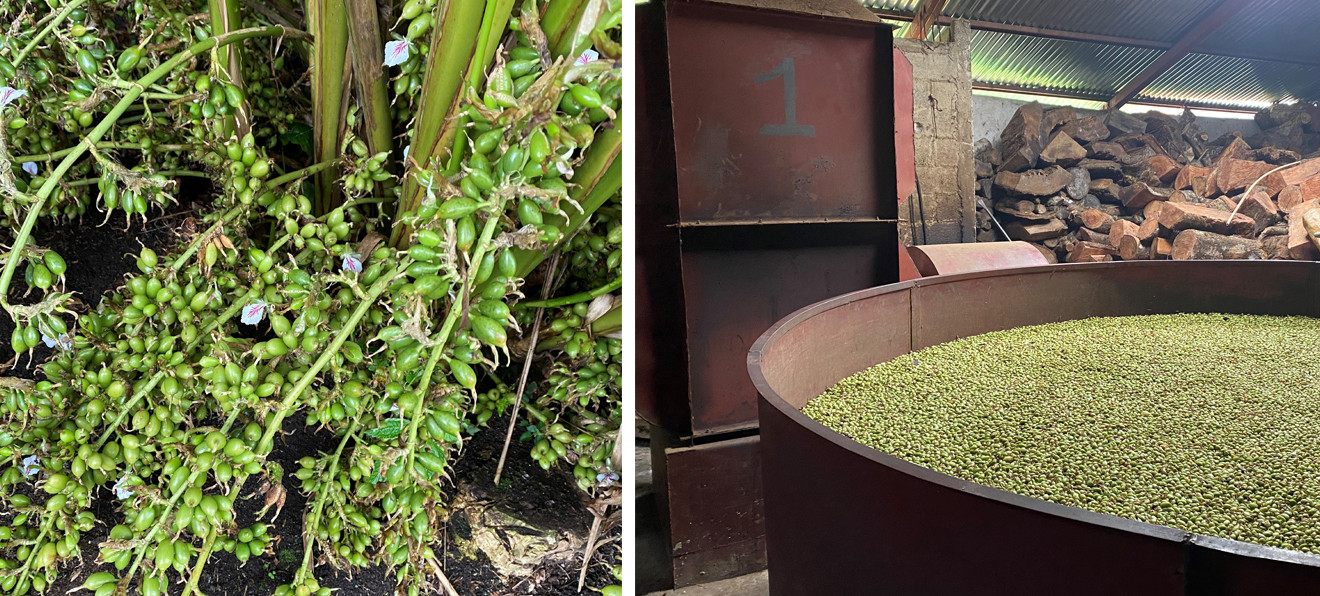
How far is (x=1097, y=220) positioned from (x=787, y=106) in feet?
15.1

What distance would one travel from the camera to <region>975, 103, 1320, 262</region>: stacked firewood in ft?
17.3

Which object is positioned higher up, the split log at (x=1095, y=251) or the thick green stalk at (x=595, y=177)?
the thick green stalk at (x=595, y=177)

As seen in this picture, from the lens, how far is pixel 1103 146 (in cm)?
662

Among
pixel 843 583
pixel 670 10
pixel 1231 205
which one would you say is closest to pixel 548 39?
pixel 843 583

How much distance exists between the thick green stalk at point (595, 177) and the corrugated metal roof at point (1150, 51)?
19.7 ft

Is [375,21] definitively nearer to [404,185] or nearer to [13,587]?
[404,185]

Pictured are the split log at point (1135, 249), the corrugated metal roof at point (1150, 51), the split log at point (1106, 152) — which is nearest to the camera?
the split log at point (1135, 249)

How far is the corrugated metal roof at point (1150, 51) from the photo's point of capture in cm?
666

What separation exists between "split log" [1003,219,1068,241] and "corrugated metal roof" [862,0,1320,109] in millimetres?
1897

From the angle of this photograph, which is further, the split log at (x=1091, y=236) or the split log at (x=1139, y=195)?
the split log at (x=1139, y=195)

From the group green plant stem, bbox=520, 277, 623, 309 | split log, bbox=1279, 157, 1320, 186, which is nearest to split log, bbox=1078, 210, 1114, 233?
split log, bbox=1279, 157, 1320, 186

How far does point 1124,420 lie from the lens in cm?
164

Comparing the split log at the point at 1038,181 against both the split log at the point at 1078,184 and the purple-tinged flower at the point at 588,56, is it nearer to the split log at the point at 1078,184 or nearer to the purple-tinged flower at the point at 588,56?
the split log at the point at 1078,184

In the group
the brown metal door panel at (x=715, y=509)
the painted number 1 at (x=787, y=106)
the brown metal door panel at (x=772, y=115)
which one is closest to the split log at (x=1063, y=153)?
the brown metal door panel at (x=772, y=115)
